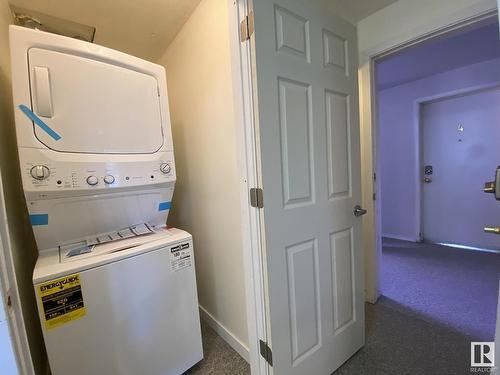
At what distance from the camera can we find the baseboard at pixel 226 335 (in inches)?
54.8

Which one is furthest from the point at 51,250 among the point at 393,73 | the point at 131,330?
the point at 393,73

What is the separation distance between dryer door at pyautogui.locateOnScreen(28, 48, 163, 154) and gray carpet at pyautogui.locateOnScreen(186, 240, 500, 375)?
1.40 m

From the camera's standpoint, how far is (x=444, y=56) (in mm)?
2340

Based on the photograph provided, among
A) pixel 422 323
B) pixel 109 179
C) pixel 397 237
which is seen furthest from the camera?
pixel 397 237

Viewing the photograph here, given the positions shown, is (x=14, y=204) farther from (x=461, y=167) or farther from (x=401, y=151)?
(x=461, y=167)

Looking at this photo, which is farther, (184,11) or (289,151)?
(184,11)

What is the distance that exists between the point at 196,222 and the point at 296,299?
100 centimetres

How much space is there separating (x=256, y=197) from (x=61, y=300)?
0.89 m

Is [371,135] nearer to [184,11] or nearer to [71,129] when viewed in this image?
[184,11]

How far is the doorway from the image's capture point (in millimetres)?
1902

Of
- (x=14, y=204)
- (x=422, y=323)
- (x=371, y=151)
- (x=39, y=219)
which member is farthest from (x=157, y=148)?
(x=422, y=323)

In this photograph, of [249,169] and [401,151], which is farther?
[401,151]

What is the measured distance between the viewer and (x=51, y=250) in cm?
108

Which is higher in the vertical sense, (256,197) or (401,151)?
(401,151)
